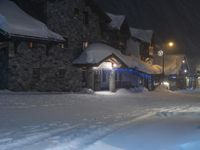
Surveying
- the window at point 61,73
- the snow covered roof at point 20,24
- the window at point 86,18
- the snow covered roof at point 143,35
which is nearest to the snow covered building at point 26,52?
the snow covered roof at point 20,24

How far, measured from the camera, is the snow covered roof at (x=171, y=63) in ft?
218

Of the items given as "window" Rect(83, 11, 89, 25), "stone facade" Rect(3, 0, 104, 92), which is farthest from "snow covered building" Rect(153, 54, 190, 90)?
"window" Rect(83, 11, 89, 25)

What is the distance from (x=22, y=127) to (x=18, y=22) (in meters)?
19.6

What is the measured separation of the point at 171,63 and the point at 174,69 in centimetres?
282

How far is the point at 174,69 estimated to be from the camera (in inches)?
2623

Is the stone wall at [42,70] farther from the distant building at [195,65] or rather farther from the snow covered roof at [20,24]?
the distant building at [195,65]

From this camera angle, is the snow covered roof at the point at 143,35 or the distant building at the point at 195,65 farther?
the distant building at the point at 195,65

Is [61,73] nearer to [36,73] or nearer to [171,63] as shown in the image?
[36,73]

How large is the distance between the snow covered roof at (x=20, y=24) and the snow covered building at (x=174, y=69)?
34150mm

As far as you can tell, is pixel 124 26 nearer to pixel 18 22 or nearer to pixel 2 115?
pixel 18 22

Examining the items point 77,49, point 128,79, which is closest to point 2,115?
point 77,49

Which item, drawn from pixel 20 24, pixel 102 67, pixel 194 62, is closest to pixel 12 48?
pixel 20 24

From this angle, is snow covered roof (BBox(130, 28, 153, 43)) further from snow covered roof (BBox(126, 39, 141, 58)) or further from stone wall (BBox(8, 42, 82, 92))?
stone wall (BBox(8, 42, 82, 92))

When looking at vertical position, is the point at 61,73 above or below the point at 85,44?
below
